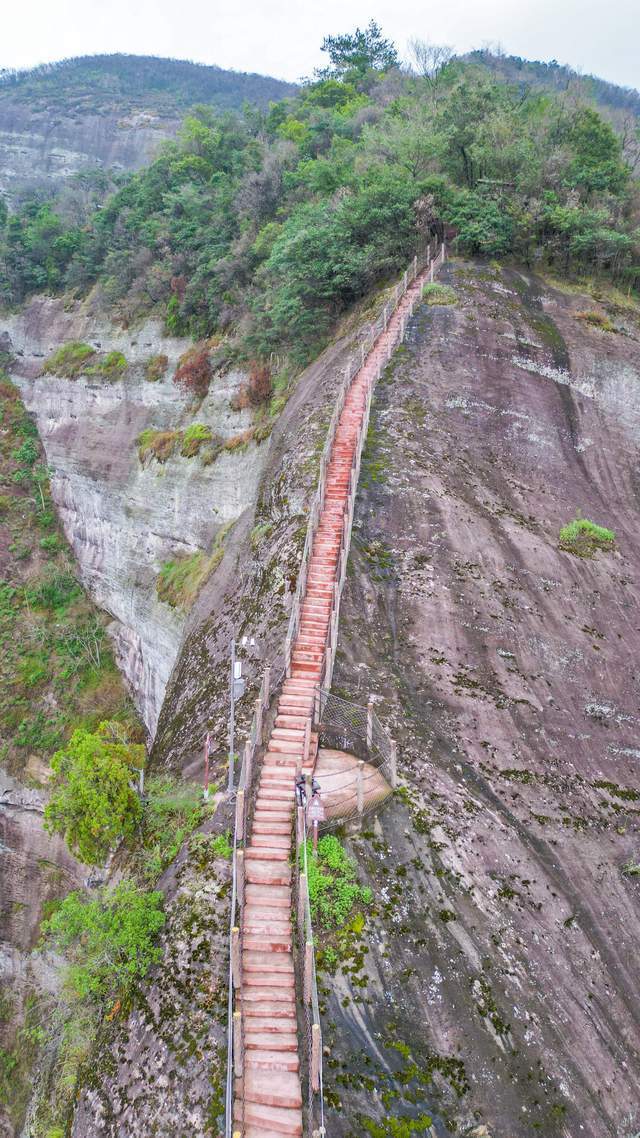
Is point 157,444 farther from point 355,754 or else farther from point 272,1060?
point 272,1060

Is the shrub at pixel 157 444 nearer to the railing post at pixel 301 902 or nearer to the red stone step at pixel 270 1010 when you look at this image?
the railing post at pixel 301 902

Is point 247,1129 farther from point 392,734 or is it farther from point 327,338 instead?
point 327,338

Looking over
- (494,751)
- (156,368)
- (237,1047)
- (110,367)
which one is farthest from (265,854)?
(110,367)

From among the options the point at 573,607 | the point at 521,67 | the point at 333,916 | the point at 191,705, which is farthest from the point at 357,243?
the point at 521,67

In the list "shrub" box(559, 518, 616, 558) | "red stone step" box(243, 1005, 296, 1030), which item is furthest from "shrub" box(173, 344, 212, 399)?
"red stone step" box(243, 1005, 296, 1030)

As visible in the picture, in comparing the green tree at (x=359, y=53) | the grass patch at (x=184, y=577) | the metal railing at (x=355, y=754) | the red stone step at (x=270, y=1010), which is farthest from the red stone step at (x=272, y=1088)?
the green tree at (x=359, y=53)

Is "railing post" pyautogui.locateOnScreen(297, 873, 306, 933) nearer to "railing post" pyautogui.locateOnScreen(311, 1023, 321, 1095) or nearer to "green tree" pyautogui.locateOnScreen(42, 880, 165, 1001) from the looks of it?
"railing post" pyautogui.locateOnScreen(311, 1023, 321, 1095)
